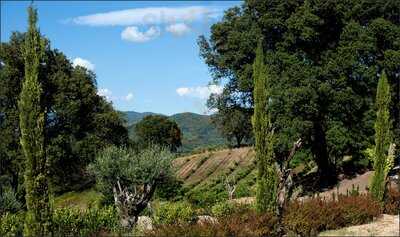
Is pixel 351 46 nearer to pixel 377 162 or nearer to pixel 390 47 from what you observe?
pixel 390 47

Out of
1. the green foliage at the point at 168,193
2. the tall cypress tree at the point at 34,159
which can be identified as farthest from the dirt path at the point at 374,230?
the green foliage at the point at 168,193

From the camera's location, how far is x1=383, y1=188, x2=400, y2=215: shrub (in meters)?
21.1

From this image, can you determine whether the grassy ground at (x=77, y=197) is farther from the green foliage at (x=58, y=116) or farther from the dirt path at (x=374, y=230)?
the dirt path at (x=374, y=230)

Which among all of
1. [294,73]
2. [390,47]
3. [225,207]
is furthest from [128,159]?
[390,47]

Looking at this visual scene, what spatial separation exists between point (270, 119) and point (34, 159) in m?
13.1

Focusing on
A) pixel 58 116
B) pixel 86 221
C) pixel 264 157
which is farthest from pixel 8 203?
pixel 58 116

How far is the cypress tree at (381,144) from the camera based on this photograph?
2145 cm

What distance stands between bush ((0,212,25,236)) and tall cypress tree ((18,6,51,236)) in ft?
8.23

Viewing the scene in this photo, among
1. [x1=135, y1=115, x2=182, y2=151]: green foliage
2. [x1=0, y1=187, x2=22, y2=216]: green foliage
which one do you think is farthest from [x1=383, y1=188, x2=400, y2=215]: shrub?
[x1=135, y1=115, x2=182, y2=151]: green foliage

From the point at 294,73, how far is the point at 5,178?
65.8 ft

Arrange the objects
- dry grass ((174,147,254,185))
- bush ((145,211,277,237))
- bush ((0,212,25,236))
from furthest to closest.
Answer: dry grass ((174,147,254,185)) < bush ((0,212,25,236)) < bush ((145,211,277,237))

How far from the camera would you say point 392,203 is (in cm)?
2198

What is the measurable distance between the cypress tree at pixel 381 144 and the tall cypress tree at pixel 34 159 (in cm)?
1260

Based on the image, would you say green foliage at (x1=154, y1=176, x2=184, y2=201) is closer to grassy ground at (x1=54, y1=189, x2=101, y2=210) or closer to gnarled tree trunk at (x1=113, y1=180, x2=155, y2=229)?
grassy ground at (x1=54, y1=189, x2=101, y2=210)
